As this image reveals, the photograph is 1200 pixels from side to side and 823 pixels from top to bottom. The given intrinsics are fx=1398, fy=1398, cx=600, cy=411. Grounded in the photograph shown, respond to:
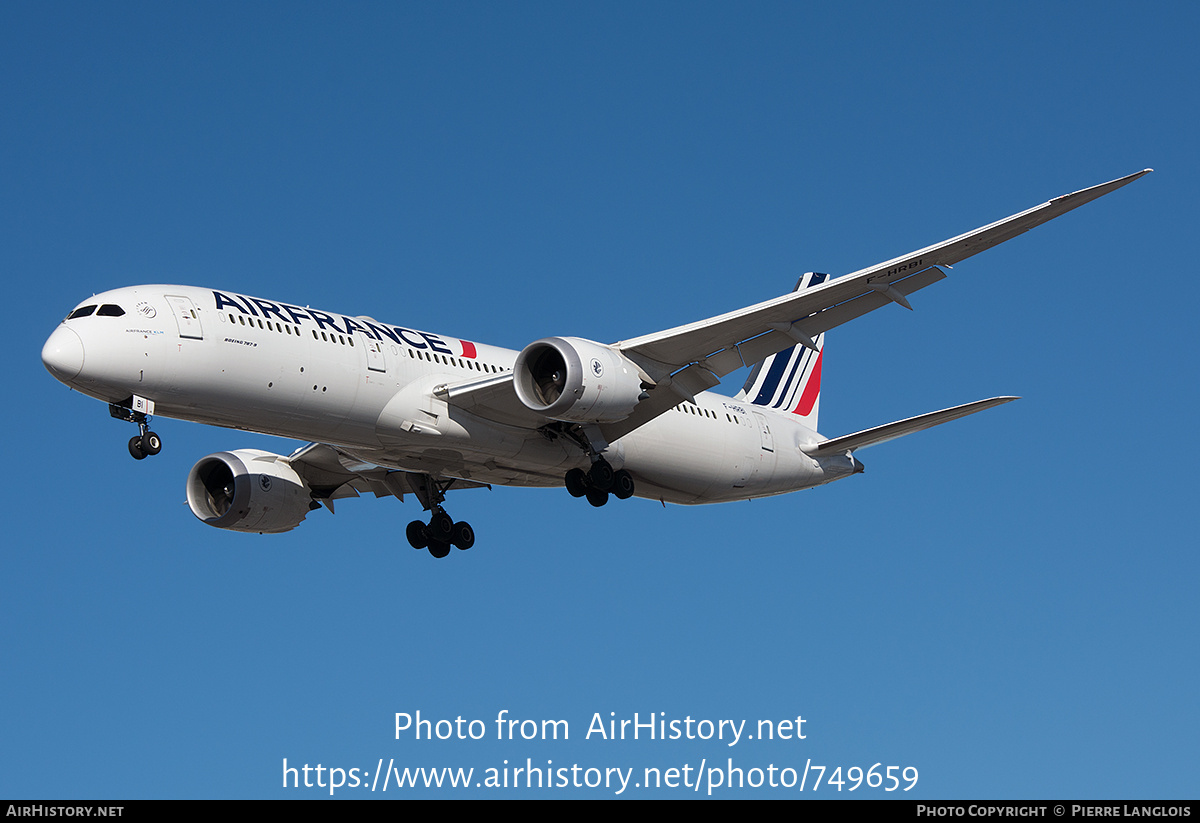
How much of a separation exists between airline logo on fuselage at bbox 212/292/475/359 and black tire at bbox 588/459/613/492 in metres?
3.60

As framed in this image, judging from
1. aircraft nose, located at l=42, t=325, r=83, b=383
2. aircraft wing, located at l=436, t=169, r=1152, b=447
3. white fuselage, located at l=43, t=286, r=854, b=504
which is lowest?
aircraft nose, located at l=42, t=325, r=83, b=383

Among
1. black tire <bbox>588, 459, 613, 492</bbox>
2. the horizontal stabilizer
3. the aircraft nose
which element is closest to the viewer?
the aircraft nose

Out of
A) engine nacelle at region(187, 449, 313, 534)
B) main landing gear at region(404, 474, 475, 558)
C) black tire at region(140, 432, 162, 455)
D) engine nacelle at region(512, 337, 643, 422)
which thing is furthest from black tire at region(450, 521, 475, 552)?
black tire at region(140, 432, 162, 455)

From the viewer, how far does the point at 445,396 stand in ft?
93.1

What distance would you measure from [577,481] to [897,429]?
25.0ft

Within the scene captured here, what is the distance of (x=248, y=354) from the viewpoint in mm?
25844

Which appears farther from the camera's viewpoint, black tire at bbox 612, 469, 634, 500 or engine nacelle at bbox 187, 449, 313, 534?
engine nacelle at bbox 187, 449, 313, 534

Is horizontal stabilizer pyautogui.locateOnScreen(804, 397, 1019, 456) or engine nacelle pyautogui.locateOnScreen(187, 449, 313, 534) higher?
horizontal stabilizer pyautogui.locateOnScreen(804, 397, 1019, 456)

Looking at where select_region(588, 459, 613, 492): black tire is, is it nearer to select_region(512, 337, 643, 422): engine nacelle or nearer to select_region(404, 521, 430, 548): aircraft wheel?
select_region(512, 337, 643, 422): engine nacelle

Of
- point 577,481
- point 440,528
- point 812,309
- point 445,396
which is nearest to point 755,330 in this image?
point 812,309

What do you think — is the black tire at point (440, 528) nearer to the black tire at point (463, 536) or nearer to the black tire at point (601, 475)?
the black tire at point (463, 536)

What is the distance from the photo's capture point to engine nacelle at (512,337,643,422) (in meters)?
27.6

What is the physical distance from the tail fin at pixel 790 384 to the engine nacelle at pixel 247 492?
40.6ft

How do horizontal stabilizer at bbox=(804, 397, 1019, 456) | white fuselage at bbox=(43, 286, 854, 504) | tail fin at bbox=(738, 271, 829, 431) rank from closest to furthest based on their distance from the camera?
white fuselage at bbox=(43, 286, 854, 504), horizontal stabilizer at bbox=(804, 397, 1019, 456), tail fin at bbox=(738, 271, 829, 431)
